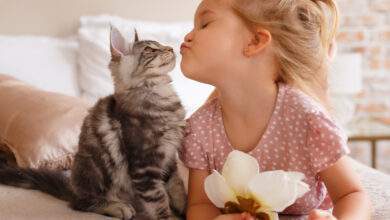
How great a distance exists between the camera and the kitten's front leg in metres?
1.21

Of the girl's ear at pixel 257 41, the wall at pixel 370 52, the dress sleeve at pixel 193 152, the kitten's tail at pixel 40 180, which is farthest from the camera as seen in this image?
the wall at pixel 370 52

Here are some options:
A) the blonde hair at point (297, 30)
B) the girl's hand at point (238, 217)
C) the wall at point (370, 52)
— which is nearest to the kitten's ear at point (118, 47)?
the blonde hair at point (297, 30)

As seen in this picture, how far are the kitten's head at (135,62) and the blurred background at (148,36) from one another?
3.25 feet

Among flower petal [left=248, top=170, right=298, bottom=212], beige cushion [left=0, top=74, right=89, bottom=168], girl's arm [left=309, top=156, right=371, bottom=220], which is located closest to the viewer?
flower petal [left=248, top=170, right=298, bottom=212]

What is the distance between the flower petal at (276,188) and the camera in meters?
0.83

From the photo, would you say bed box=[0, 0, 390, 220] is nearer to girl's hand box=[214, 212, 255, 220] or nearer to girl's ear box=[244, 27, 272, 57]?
girl's ear box=[244, 27, 272, 57]

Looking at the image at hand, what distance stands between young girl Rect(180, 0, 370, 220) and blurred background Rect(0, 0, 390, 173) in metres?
0.95

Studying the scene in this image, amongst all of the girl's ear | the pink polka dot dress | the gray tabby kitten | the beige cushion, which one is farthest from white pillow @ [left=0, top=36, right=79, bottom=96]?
the girl's ear

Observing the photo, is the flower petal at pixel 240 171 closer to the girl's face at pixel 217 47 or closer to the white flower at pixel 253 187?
the white flower at pixel 253 187

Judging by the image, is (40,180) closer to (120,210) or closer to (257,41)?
(120,210)

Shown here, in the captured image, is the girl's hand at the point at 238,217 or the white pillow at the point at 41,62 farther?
the white pillow at the point at 41,62

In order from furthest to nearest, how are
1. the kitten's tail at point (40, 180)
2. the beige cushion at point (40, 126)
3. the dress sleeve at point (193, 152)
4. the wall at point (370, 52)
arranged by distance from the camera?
the wall at point (370, 52) → the beige cushion at point (40, 126) → the kitten's tail at point (40, 180) → the dress sleeve at point (193, 152)

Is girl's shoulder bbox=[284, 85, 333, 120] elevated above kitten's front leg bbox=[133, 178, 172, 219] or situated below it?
above

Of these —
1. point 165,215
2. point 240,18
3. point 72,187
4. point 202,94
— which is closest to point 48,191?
point 72,187
